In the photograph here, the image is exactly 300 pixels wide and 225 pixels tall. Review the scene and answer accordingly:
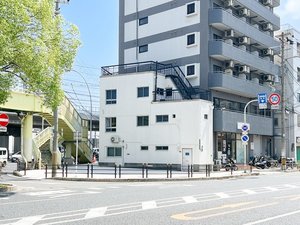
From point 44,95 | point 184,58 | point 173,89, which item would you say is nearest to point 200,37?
point 184,58

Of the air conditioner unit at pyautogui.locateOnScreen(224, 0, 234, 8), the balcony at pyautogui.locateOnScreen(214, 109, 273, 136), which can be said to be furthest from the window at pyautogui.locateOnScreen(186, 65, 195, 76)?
the air conditioner unit at pyautogui.locateOnScreen(224, 0, 234, 8)

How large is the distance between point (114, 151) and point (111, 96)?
18.3ft

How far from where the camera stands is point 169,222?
9922 mm

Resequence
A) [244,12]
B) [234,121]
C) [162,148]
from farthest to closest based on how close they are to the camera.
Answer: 1. [244,12]
2. [234,121]
3. [162,148]

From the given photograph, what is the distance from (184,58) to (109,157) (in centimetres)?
1254

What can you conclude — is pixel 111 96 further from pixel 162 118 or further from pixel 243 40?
pixel 243 40

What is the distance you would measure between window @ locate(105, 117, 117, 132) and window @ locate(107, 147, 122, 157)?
1.86 metres

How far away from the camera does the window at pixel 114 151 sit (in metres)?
41.9

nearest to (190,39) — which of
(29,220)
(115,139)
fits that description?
(115,139)

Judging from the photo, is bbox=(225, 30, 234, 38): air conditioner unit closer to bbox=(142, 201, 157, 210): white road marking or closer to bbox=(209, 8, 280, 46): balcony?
bbox=(209, 8, 280, 46): balcony

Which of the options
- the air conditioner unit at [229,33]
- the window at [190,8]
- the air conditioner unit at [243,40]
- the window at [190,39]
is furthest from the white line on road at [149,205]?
the air conditioner unit at [243,40]

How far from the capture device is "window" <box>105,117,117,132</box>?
1674 inches

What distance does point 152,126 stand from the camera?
130 ft

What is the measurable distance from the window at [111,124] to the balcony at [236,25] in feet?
44.7
